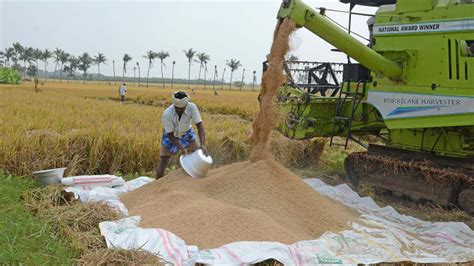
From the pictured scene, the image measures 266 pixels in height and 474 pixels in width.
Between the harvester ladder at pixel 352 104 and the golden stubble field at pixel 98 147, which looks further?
the harvester ladder at pixel 352 104

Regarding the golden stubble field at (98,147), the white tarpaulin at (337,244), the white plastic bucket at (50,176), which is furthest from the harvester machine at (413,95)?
the white plastic bucket at (50,176)

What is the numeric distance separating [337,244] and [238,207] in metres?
0.94

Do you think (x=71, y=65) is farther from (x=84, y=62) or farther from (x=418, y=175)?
(x=418, y=175)

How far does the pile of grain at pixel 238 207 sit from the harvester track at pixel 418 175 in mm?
1081

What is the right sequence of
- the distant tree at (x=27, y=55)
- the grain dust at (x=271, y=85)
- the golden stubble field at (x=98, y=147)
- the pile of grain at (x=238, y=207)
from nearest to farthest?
the pile of grain at (x=238, y=207)
the grain dust at (x=271, y=85)
the golden stubble field at (x=98, y=147)
the distant tree at (x=27, y=55)

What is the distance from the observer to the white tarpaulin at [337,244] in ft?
11.6

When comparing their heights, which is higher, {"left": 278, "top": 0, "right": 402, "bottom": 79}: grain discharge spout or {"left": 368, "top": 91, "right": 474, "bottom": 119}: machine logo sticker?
{"left": 278, "top": 0, "right": 402, "bottom": 79}: grain discharge spout

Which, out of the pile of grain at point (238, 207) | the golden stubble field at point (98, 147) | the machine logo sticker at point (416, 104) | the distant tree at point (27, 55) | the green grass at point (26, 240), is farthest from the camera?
the distant tree at point (27, 55)

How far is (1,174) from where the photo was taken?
5.63 m

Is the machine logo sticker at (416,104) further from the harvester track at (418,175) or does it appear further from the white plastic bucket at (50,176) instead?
the white plastic bucket at (50,176)

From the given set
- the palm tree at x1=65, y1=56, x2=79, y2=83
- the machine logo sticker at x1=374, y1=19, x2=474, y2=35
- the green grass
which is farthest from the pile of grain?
the palm tree at x1=65, y1=56, x2=79, y2=83

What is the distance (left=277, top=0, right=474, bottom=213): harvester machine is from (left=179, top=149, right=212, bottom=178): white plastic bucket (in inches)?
74.7

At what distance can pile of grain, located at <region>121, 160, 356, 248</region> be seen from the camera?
12.8 feet

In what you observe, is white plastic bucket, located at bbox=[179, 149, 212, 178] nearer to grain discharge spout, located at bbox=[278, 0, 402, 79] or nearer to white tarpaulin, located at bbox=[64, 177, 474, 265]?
white tarpaulin, located at bbox=[64, 177, 474, 265]
